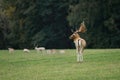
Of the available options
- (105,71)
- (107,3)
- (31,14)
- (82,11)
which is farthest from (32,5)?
(105,71)

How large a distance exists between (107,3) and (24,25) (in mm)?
18724

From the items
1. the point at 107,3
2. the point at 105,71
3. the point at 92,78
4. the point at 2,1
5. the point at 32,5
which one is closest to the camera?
the point at 92,78

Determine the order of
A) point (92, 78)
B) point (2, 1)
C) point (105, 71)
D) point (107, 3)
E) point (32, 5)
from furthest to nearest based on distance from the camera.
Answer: point (2, 1) → point (32, 5) → point (107, 3) → point (105, 71) → point (92, 78)

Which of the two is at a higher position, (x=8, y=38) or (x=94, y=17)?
(x=94, y=17)

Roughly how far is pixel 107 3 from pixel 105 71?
134ft

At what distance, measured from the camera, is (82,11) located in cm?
6116

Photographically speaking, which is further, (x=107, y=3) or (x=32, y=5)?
(x=32, y=5)

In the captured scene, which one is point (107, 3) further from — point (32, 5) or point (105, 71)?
point (105, 71)

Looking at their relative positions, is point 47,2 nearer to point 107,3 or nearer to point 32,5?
point 32,5

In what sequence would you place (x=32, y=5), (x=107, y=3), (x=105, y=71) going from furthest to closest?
(x=32, y=5) → (x=107, y=3) → (x=105, y=71)

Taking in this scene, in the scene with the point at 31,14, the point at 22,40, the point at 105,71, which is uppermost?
the point at 105,71

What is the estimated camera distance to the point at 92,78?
15812 millimetres

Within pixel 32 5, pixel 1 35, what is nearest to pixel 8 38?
pixel 1 35

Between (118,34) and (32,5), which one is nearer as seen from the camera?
(118,34)
